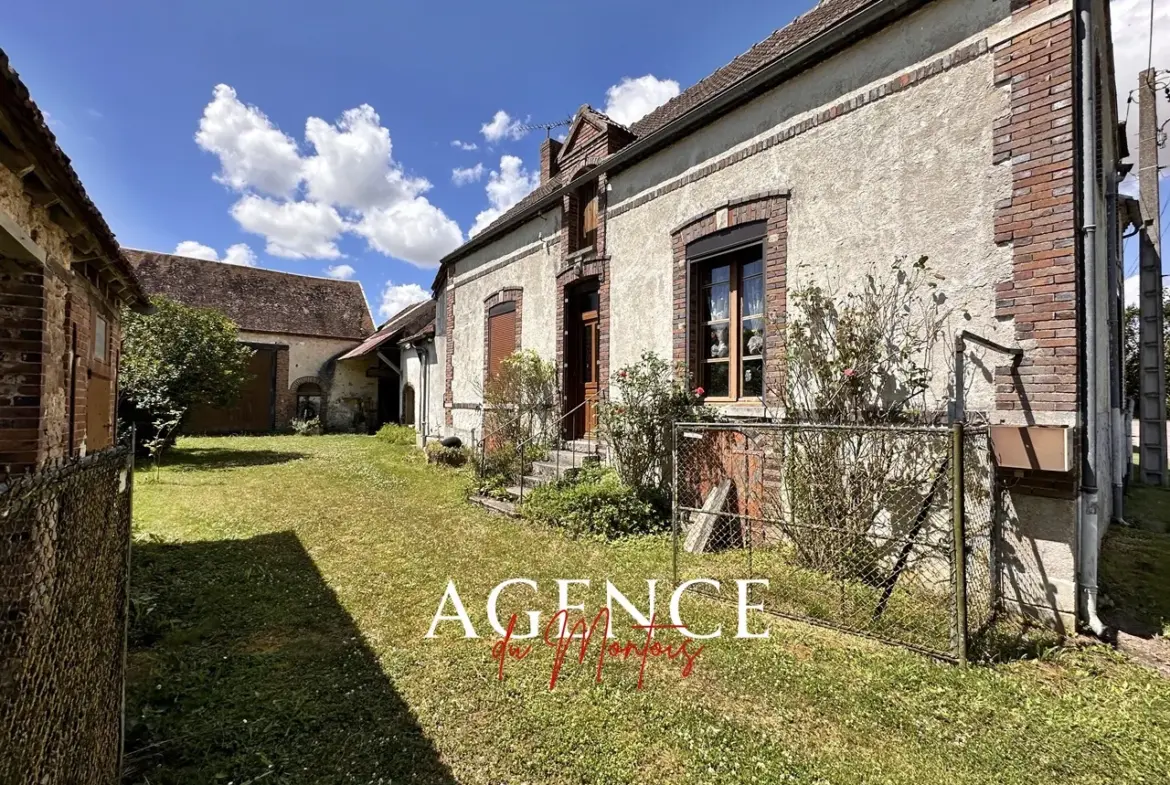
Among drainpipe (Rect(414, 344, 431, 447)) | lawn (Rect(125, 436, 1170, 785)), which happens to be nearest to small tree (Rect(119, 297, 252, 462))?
drainpipe (Rect(414, 344, 431, 447))

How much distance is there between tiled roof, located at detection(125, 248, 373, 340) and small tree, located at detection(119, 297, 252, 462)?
752 cm

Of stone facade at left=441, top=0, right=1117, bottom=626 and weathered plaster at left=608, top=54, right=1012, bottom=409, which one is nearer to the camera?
stone facade at left=441, top=0, right=1117, bottom=626

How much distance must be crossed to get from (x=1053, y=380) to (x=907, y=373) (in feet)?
3.13

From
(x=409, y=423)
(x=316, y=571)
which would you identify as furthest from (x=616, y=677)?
(x=409, y=423)

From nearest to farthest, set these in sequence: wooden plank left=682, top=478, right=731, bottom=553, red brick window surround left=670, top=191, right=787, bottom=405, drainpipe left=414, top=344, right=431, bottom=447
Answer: wooden plank left=682, top=478, right=731, bottom=553 < red brick window surround left=670, top=191, right=787, bottom=405 < drainpipe left=414, top=344, right=431, bottom=447

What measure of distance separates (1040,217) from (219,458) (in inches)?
579

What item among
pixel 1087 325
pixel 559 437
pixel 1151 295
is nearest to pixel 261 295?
pixel 559 437

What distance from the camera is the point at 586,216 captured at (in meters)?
8.90

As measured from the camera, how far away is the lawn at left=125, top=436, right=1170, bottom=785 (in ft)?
7.84

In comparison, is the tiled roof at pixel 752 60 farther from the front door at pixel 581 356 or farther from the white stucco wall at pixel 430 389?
the white stucco wall at pixel 430 389

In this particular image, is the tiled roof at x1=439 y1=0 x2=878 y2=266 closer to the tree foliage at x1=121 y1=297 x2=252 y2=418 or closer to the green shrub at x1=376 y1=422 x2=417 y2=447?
the green shrub at x1=376 y1=422 x2=417 y2=447

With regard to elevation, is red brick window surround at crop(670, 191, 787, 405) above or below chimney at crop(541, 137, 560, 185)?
below

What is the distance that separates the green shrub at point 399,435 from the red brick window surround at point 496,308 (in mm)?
5534

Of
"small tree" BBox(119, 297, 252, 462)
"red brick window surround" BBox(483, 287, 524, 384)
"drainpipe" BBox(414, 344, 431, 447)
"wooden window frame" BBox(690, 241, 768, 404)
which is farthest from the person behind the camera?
"drainpipe" BBox(414, 344, 431, 447)
